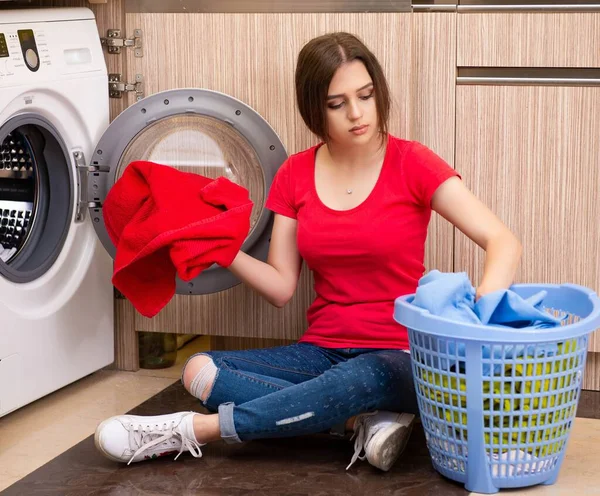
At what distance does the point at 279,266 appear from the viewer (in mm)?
1824

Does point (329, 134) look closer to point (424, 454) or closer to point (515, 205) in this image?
point (515, 205)

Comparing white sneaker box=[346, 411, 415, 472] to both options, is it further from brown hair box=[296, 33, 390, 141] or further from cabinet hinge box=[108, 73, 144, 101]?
cabinet hinge box=[108, 73, 144, 101]

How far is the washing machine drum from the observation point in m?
1.90

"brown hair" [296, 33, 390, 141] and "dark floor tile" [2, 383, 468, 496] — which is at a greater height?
"brown hair" [296, 33, 390, 141]

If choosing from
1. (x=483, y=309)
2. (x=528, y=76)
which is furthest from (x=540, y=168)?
(x=483, y=309)

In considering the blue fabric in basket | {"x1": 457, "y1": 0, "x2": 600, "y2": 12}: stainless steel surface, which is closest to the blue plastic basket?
the blue fabric in basket

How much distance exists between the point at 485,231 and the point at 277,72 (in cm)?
61

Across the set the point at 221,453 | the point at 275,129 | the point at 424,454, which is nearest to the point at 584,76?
the point at 275,129

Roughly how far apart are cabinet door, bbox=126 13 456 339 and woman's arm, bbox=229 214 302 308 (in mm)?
181

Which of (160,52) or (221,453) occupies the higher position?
→ (160,52)

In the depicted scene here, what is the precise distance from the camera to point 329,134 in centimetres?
171

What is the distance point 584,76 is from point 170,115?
855mm

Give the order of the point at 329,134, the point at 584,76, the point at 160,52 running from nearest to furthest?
the point at 329,134
the point at 584,76
the point at 160,52

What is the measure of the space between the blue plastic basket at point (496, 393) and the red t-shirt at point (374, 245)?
0.22m
